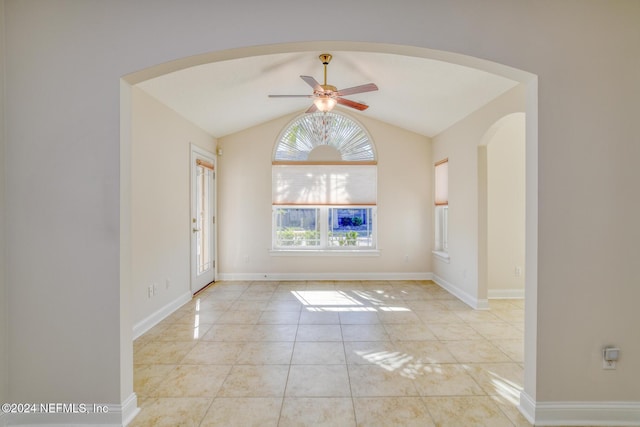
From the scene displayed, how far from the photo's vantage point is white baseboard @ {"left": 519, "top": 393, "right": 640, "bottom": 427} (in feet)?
6.33

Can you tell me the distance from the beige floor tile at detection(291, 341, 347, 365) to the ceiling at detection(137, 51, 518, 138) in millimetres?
2880

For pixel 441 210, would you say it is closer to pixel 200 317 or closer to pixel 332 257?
pixel 332 257

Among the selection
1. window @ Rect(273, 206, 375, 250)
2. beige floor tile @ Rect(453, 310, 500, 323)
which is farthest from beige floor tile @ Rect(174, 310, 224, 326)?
beige floor tile @ Rect(453, 310, 500, 323)

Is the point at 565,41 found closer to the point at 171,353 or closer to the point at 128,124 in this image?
the point at 128,124

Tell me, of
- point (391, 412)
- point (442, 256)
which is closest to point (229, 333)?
point (391, 412)

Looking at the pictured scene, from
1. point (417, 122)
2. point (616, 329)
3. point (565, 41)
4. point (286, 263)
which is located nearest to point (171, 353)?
point (286, 263)

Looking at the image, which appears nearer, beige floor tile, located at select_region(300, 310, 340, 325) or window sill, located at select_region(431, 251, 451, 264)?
Result: beige floor tile, located at select_region(300, 310, 340, 325)

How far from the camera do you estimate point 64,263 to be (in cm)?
194

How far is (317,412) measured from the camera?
204cm

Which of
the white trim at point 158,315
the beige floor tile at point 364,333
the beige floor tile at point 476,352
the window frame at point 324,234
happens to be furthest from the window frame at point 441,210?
the white trim at point 158,315

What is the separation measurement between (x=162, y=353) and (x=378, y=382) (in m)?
1.96

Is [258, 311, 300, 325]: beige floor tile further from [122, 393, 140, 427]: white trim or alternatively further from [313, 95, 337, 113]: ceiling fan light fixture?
[313, 95, 337, 113]: ceiling fan light fixture

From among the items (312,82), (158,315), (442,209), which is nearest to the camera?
(312,82)

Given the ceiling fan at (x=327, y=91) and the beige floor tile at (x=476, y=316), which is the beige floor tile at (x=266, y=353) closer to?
the beige floor tile at (x=476, y=316)
